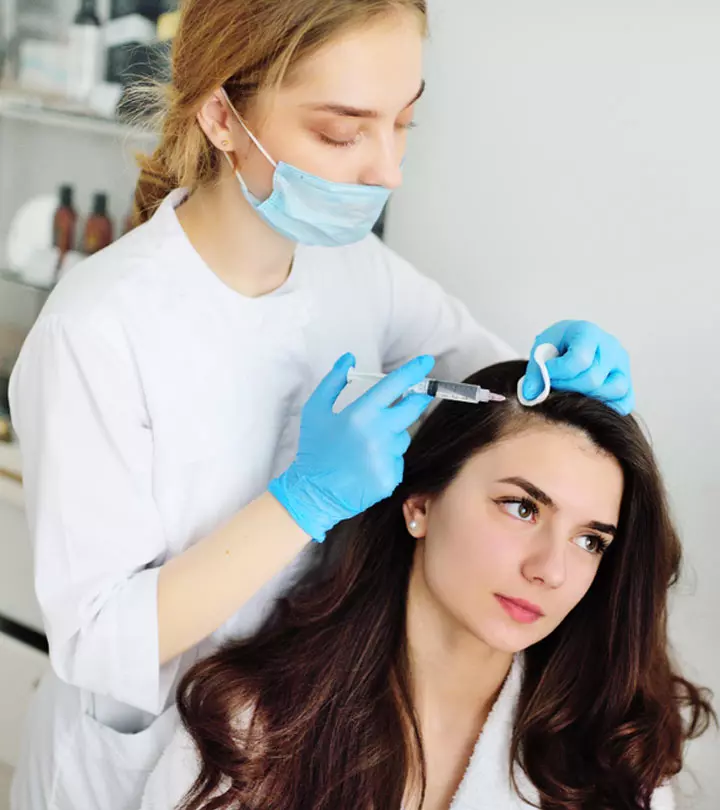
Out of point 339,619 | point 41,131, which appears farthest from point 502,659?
point 41,131

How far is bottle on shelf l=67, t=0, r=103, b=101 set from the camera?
1.94m

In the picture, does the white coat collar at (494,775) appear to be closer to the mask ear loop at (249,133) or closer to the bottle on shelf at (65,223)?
the mask ear loop at (249,133)

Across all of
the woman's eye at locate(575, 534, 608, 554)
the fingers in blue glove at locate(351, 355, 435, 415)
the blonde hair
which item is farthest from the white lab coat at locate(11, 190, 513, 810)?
the woman's eye at locate(575, 534, 608, 554)

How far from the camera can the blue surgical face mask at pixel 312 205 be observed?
107 centimetres

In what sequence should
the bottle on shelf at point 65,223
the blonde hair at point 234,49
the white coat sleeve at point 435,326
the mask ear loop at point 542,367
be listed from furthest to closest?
the bottle on shelf at point 65,223, the white coat sleeve at point 435,326, the mask ear loop at point 542,367, the blonde hair at point 234,49

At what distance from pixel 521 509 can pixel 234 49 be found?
69cm

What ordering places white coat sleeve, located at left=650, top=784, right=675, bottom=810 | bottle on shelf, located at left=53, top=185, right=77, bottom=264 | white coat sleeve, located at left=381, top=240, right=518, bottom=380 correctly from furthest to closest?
bottle on shelf, located at left=53, top=185, right=77, bottom=264 → white coat sleeve, located at left=381, top=240, right=518, bottom=380 → white coat sleeve, located at left=650, top=784, right=675, bottom=810

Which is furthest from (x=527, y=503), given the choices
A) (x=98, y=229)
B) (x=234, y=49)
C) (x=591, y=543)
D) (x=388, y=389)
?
(x=98, y=229)

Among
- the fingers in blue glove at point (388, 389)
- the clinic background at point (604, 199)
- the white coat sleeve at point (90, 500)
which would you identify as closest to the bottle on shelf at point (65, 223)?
the clinic background at point (604, 199)

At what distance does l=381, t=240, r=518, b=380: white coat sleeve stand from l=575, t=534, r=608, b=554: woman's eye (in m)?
0.37

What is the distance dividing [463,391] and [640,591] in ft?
1.41

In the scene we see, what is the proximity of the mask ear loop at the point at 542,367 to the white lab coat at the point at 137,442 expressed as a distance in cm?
32

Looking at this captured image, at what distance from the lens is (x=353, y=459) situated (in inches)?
42.9

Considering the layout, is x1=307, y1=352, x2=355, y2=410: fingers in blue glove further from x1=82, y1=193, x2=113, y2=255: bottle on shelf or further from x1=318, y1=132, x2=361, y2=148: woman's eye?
x1=82, y1=193, x2=113, y2=255: bottle on shelf
